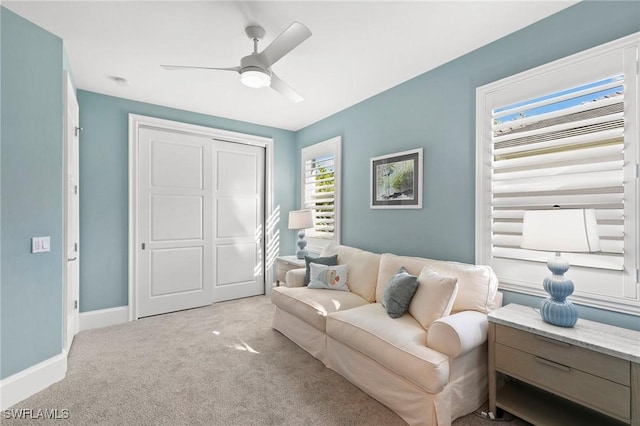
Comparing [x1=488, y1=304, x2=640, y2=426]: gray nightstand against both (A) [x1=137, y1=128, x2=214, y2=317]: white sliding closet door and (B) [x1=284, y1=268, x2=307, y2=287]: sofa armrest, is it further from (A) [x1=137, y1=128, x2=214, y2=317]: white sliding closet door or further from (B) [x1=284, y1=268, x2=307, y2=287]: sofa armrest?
(A) [x1=137, y1=128, x2=214, y2=317]: white sliding closet door

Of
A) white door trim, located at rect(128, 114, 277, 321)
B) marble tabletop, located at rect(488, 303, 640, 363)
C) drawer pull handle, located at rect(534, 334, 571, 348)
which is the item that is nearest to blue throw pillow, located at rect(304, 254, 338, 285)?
marble tabletop, located at rect(488, 303, 640, 363)

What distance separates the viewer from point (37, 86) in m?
2.29

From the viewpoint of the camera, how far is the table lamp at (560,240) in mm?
1628

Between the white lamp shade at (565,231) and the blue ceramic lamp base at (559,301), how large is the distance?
21 centimetres

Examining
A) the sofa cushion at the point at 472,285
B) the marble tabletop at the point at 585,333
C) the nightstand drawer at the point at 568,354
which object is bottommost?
the nightstand drawer at the point at 568,354

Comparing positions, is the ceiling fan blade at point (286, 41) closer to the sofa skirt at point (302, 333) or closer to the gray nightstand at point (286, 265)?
the sofa skirt at point (302, 333)

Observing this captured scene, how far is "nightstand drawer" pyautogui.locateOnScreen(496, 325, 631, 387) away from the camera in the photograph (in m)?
1.46

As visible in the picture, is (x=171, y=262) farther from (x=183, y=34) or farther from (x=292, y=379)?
(x=183, y=34)

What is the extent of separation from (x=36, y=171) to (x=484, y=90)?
3.63 meters

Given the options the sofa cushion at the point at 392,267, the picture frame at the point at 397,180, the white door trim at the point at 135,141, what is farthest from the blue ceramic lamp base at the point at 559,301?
the white door trim at the point at 135,141

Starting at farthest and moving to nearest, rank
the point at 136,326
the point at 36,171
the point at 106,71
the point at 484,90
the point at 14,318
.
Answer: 1. the point at 136,326
2. the point at 106,71
3. the point at 484,90
4. the point at 36,171
5. the point at 14,318

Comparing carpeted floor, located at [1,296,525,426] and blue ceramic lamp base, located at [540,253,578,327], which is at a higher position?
blue ceramic lamp base, located at [540,253,578,327]

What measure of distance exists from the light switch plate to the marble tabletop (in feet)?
10.8

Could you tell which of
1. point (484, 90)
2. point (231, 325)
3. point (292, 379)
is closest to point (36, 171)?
point (231, 325)
